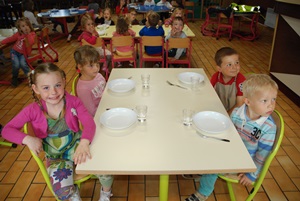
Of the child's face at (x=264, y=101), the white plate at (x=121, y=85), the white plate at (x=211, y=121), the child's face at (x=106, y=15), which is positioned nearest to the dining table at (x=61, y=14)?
the child's face at (x=106, y=15)

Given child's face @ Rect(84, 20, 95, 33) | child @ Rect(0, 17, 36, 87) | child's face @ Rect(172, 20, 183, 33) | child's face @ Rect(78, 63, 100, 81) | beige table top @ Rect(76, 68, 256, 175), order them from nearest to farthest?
beige table top @ Rect(76, 68, 256, 175), child's face @ Rect(78, 63, 100, 81), child @ Rect(0, 17, 36, 87), child's face @ Rect(172, 20, 183, 33), child's face @ Rect(84, 20, 95, 33)

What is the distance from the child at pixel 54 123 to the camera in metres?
1.32

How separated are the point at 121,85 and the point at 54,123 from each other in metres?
0.58

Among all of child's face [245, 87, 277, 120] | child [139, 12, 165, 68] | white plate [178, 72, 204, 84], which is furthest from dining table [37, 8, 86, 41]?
child's face [245, 87, 277, 120]

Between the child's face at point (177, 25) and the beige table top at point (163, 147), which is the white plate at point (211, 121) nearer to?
the beige table top at point (163, 147)

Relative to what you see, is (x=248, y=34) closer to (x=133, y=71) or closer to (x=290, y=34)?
(x=290, y=34)

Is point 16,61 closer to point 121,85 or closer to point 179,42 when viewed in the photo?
point 179,42

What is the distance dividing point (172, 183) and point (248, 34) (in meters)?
5.37

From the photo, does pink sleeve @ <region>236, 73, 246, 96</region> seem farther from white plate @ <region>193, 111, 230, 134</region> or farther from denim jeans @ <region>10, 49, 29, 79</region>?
denim jeans @ <region>10, 49, 29, 79</region>

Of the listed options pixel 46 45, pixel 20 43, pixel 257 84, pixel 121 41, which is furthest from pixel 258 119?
pixel 46 45

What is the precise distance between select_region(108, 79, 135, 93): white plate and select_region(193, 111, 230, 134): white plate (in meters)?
0.58

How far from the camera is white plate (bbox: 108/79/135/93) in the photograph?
1742 mm

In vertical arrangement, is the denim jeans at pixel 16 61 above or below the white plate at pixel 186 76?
below

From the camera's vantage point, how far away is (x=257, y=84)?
4.53 ft
